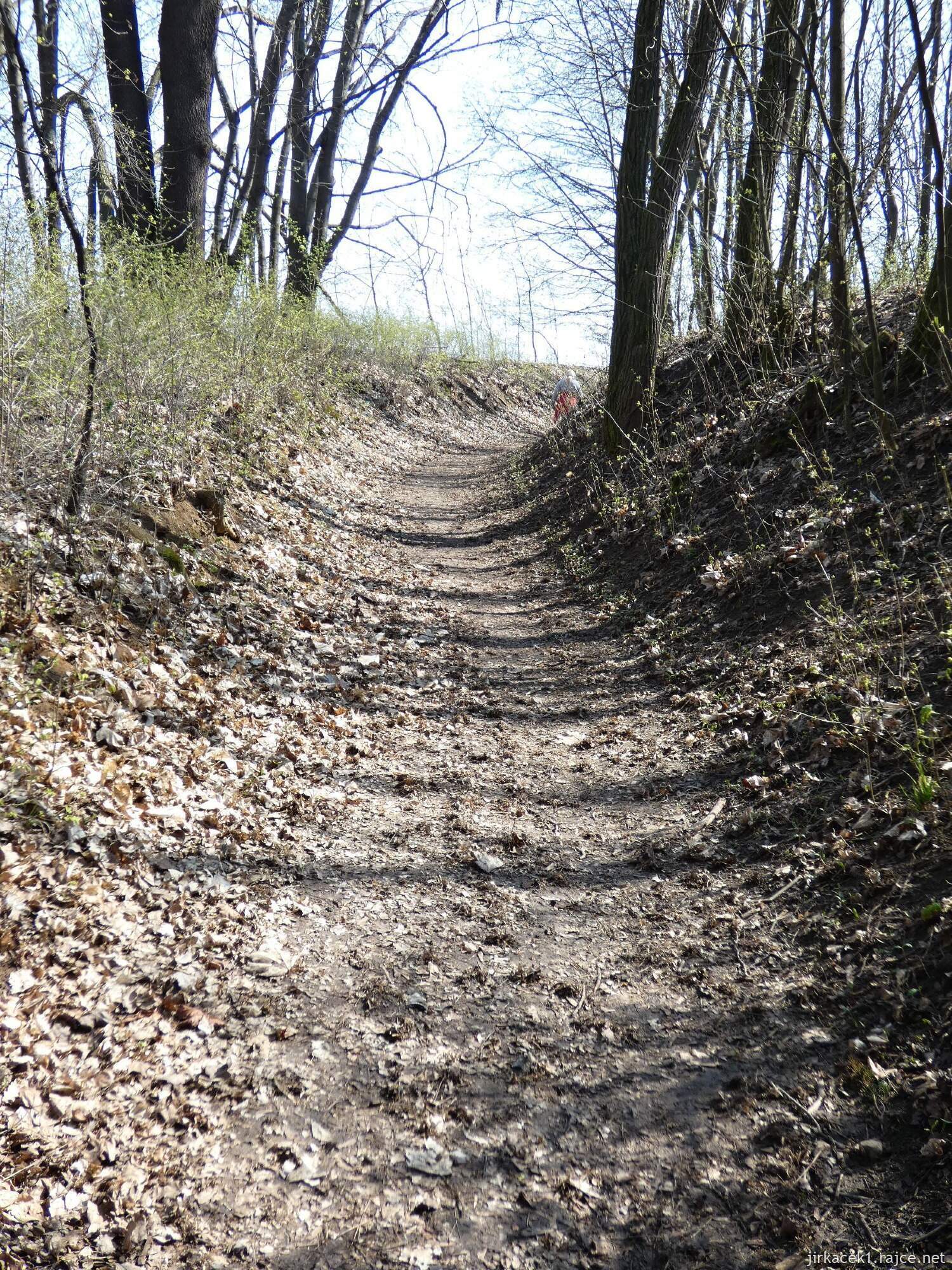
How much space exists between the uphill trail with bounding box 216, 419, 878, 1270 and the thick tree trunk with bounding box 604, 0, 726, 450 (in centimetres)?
589

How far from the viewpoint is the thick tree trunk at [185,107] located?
28.0ft

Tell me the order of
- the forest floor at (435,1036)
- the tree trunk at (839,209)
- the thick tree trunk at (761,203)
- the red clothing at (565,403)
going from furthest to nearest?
the red clothing at (565,403), the thick tree trunk at (761,203), the tree trunk at (839,209), the forest floor at (435,1036)

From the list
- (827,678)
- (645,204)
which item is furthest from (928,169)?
(827,678)

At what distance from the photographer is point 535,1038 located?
2.64 meters

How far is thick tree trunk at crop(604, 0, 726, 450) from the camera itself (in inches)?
325

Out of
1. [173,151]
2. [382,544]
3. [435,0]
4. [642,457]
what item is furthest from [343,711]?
[435,0]

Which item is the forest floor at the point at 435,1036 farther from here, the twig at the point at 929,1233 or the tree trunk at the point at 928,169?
the tree trunk at the point at 928,169

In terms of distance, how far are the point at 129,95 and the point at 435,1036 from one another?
1052 cm

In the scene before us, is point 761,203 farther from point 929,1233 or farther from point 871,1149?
point 929,1233

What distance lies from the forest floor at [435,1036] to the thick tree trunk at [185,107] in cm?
696

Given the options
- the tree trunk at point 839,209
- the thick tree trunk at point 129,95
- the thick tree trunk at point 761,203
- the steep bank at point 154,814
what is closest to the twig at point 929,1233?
the steep bank at point 154,814

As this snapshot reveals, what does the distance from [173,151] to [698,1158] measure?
34.9 ft

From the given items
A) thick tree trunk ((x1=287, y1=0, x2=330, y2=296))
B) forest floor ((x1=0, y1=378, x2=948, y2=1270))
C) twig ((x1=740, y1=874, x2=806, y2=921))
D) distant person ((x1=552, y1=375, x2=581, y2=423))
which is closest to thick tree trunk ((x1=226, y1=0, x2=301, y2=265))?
thick tree trunk ((x1=287, y1=0, x2=330, y2=296))

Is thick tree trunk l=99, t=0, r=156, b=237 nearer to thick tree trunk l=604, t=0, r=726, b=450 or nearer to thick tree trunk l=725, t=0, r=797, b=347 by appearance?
thick tree trunk l=604, t=0, r=726, b=450
